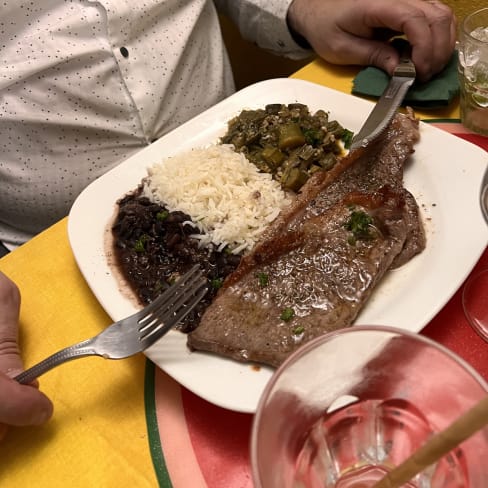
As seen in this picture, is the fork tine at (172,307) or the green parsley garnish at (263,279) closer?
the fork tine at (172,307)

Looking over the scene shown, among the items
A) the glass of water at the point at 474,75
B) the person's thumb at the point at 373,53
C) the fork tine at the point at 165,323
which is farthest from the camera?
the person's thumb at the point at 373,53

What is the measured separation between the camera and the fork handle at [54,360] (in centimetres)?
109

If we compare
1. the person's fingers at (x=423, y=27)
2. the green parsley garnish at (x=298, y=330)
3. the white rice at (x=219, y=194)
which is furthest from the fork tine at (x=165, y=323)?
the person's fingers at (x=423, y=27)

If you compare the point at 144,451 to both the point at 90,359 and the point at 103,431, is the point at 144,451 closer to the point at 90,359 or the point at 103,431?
the point at 103,431

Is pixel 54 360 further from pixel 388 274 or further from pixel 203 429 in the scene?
pixel 388 274

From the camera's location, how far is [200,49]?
6.87 feet

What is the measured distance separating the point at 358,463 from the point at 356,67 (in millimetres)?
1567

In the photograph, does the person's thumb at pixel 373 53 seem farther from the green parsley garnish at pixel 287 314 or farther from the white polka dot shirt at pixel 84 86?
the green parsley garnish at pixel 287 314

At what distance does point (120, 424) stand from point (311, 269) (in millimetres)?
560

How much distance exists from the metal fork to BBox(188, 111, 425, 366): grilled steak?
0.07 meters

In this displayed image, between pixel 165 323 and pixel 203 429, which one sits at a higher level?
pixel 165 323

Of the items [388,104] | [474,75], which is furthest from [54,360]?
[474,75]

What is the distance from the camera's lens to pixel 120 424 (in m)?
1.13

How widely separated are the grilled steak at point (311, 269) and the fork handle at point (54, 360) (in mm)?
225
